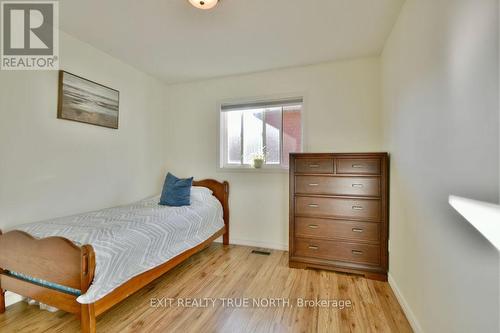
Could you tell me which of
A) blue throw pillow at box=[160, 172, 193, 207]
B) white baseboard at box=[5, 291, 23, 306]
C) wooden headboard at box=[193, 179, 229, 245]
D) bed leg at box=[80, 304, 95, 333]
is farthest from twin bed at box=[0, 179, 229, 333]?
wooden headboard at box=[193, 179, 229, 245]

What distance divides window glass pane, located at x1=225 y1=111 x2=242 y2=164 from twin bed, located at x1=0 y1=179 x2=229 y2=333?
55.9 inches

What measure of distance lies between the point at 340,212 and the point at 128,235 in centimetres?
197

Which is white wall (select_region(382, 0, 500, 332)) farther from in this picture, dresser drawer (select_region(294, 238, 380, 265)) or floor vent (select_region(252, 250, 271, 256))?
floor vent (select_region(252, 250, 271, 256))

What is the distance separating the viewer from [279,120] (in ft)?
10.5

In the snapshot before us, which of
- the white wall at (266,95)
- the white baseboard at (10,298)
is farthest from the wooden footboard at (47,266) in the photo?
the white wall at (266,95)

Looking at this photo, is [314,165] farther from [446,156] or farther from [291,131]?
[446,156]

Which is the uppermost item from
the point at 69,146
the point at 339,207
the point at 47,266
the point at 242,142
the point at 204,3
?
the point at 204,3

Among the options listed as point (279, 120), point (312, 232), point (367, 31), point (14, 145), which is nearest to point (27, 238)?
point (14, 145)

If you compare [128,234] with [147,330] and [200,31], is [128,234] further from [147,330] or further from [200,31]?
[200,31]

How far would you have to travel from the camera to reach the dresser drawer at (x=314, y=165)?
2436 mm

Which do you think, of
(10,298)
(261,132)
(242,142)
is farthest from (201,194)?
(10,298)

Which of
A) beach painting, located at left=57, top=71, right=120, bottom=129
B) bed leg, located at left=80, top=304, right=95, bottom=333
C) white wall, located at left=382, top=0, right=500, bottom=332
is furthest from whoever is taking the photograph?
beach painting, located at left=57, top=71, right=120, bottom=129

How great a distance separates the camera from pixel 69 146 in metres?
2.31

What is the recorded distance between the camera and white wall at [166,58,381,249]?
2.75 m
